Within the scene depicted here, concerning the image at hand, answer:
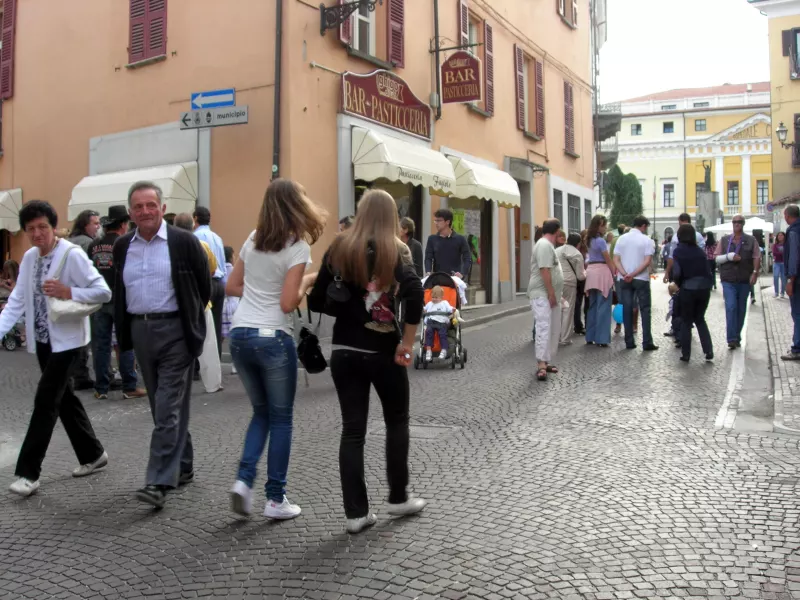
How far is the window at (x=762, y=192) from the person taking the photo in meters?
72.1

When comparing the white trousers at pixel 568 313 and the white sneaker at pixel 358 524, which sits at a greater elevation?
the white trousers at pixel 568 313

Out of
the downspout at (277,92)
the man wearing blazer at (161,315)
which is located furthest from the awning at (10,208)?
the man wearing blazer at (161,315)

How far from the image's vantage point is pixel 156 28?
14.4 meters

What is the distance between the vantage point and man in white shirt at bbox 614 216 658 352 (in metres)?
11.5

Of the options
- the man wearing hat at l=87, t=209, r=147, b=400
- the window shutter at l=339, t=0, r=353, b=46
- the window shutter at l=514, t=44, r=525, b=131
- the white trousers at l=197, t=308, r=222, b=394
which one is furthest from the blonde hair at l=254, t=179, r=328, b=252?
the window shutter at l=514, t=44, r=525, b=131

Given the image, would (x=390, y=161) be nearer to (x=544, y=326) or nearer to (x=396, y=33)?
(x=396, y=33)

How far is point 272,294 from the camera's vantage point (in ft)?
14.3

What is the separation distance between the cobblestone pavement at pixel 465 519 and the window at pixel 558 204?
705 inches

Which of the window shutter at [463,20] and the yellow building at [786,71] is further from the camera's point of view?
the yellow building at [786,71]

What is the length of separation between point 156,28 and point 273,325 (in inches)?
458

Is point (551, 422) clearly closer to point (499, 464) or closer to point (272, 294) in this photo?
point (499, 464)

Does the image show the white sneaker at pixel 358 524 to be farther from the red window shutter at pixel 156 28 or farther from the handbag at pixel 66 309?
the red window shutter at pixel 156 28

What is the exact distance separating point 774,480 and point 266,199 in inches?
136

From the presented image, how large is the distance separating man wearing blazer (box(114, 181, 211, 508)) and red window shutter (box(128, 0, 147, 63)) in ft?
35.6
